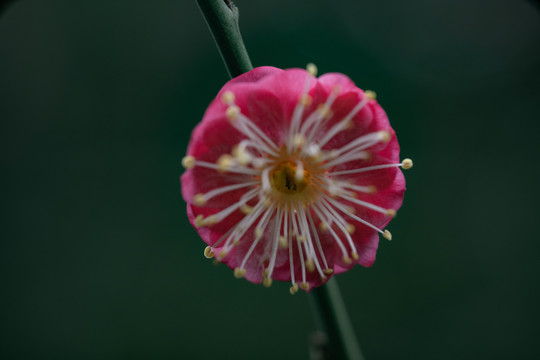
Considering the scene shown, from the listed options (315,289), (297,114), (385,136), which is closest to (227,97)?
(297,114)

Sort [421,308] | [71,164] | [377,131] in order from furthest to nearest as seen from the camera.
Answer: [71,164]
[421,308]
[377,131]

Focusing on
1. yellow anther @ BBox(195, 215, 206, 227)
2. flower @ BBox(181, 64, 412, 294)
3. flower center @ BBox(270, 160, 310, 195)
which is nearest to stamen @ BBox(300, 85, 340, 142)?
flower @ BBox(181, 64, 412, 294)

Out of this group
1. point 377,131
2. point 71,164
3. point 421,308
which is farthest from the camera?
point 71,164

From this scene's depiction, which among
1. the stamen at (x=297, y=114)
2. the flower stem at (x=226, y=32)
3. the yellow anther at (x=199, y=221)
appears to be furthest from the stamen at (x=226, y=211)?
the flower stem at (x=226, y=32)

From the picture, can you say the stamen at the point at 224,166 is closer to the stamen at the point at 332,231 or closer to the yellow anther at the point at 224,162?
the yellow anther at the point at 224,162

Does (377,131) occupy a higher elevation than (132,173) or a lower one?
lower

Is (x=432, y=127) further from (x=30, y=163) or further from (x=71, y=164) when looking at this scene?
(x=30, y=163)

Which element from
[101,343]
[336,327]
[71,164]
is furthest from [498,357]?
[71,164]

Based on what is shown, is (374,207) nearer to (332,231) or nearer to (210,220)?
(332,231)

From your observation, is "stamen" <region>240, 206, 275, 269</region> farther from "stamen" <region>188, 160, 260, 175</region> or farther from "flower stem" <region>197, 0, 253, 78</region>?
"flower stem" <region>197, 0, 253, 78</region>
